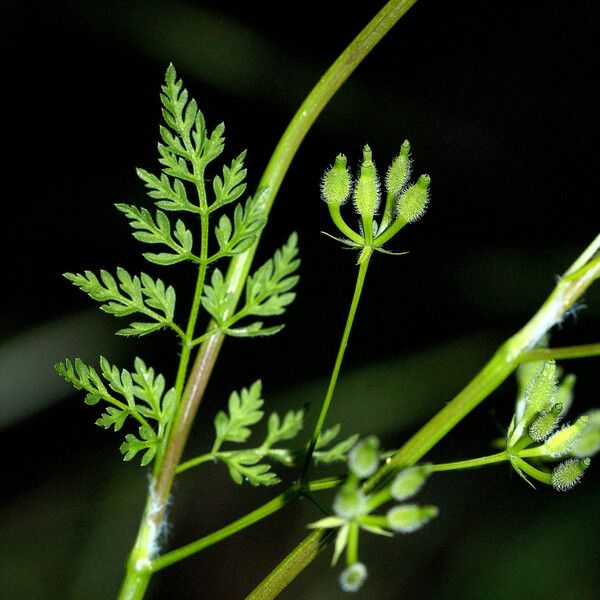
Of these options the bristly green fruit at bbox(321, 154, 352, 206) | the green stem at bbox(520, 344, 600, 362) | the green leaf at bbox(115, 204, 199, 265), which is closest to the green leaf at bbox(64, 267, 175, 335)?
the green leaf at bbox(115, 204, 199, 265)

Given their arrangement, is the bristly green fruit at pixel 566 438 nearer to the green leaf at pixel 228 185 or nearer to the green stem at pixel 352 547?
the green stem at pixel 352 547

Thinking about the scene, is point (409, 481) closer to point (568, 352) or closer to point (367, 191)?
point (568, 352)

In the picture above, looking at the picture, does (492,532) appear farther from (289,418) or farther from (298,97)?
(289,418)

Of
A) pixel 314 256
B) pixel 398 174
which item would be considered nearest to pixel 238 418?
pixel 398 174

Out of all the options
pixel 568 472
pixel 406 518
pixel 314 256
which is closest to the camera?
pixel 406 518

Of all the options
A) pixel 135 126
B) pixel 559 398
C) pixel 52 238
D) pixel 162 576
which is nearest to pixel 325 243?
pixel 135 126

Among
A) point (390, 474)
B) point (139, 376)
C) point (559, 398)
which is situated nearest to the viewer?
point (390, 474)
